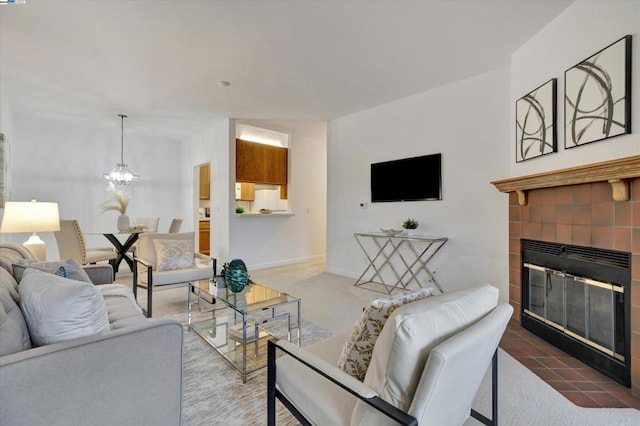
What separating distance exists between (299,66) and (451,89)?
1934 millimetres

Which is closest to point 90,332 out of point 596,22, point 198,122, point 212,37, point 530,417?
point 530,417

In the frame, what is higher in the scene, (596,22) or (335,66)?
(335,66)

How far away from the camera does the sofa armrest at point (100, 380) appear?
0.95m

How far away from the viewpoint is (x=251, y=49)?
115 inches

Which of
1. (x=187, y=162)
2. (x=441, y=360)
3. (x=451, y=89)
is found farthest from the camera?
(x=187, y=162)

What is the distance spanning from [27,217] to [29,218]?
0.06 feet

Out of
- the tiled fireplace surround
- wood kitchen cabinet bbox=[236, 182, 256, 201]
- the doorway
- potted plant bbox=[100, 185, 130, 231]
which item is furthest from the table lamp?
the tiled fireplace surround

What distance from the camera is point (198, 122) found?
543cm

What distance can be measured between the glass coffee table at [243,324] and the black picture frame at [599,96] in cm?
245

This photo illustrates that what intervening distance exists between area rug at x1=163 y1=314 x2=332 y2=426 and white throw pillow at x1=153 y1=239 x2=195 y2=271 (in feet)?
4.05

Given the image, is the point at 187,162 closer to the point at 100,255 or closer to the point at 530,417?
the point at 100,255

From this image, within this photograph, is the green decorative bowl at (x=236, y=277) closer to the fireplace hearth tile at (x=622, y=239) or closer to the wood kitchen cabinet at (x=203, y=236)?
the fireplace hearth tile at (x=622, y=239)

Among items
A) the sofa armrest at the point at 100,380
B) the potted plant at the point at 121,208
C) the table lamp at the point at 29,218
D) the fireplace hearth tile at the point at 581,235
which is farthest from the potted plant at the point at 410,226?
the potted plant at the point at 121,208

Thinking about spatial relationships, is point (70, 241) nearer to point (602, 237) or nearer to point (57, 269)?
point (57, 269)
